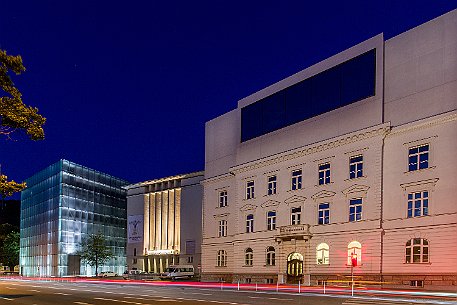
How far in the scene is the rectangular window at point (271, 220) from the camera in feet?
193

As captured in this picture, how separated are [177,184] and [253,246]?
2919cm

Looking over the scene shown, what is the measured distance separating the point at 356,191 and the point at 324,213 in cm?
471

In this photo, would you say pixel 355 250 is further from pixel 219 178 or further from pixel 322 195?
pixel 219 178

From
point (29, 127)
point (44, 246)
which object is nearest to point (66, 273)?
point (44, 246)

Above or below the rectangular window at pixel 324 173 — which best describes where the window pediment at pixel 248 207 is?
below

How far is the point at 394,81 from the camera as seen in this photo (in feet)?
154

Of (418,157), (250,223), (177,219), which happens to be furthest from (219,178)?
(418,157)

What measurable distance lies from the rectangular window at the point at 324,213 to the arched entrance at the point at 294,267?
4.51 m

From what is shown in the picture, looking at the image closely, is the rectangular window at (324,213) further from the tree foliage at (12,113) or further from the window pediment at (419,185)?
the tree foliage at (12,113)

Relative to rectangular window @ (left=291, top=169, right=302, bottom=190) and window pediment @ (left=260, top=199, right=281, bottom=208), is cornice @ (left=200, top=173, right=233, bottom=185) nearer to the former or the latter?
window pediment @ (left=260, top=199, right=281, bottom=208)

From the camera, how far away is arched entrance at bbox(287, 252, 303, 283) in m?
54.5

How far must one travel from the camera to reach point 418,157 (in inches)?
1748

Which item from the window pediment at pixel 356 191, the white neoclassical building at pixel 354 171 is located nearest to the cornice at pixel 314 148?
the white neoclassical building at pixel 354 171

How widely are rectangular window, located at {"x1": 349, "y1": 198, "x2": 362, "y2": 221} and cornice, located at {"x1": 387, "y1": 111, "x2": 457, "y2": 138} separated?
21.3 feet
